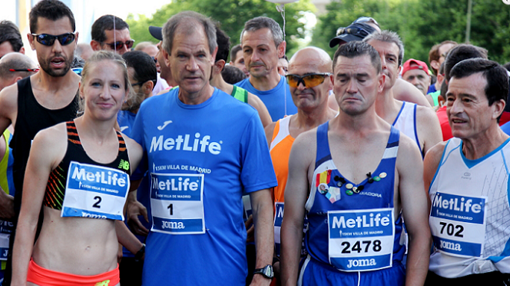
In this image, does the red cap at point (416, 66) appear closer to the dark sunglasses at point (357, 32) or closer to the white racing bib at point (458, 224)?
the dark sunglasses at point (357, 32)

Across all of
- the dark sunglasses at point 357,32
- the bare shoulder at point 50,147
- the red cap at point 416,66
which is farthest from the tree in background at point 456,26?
the bare shoulder at point 50,147

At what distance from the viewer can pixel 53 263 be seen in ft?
10.1

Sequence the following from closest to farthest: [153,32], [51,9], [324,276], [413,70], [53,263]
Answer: [53,263] < [324,276] < [51,9] < [153,32] < [413,70]

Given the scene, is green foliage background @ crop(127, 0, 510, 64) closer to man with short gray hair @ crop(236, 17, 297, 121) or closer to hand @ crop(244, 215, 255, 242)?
man with short gray hair @ crop(236, 17, 297, 121)

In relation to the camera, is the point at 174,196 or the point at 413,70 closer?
the point at 174,196

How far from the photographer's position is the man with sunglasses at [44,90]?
374cm

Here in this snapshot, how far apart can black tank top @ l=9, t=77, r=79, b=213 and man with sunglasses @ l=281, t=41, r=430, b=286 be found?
5.44 feet

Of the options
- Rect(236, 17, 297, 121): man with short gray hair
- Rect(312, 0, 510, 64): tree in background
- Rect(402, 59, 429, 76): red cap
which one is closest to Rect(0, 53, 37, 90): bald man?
Rect(236, 17, 297, 121): man with short gray hair

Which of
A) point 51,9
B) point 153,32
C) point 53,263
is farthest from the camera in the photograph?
point 153,32

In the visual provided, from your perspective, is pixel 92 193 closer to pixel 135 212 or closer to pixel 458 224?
pixel 135 212

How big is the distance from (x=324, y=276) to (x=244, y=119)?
3.34 feet

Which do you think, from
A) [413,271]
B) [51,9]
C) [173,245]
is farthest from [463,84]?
[51,9]

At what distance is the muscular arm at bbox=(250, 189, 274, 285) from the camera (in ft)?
10.5

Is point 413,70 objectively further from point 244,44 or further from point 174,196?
point 174,196
